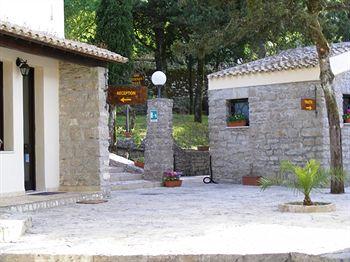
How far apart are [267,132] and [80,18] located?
514 inches

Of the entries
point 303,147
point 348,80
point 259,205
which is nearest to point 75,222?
point 259,205

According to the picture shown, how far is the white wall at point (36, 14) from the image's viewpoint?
13.0 meters

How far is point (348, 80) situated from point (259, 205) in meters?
6.81

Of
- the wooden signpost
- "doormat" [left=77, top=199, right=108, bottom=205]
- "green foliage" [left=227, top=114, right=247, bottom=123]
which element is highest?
the wooden signpost

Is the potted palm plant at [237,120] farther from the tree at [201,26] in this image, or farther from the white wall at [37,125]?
the white wall at [37,125]

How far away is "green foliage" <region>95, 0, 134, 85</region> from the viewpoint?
72.9 ft

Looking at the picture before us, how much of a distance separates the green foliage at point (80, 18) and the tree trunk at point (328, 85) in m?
14.2

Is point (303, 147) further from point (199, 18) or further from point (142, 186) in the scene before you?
point (199, 18)

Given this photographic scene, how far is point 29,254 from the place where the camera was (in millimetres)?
6102

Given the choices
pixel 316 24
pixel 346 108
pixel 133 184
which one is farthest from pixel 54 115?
pixel 346 108

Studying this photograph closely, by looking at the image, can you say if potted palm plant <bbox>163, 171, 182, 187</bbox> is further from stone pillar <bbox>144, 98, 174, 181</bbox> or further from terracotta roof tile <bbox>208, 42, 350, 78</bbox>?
terracotta roof tile <bbox>208, 42, 350, 78</bbox>

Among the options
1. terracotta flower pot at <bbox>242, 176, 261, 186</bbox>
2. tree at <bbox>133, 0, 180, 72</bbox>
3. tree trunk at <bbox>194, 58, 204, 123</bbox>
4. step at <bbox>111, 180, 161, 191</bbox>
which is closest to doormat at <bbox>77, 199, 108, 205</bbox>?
step at <bbox>111, 180, 161, 191</bbox>

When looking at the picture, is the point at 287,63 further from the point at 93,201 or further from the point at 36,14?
the point at 93,201

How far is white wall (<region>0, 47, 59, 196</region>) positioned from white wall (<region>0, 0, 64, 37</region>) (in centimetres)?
119
